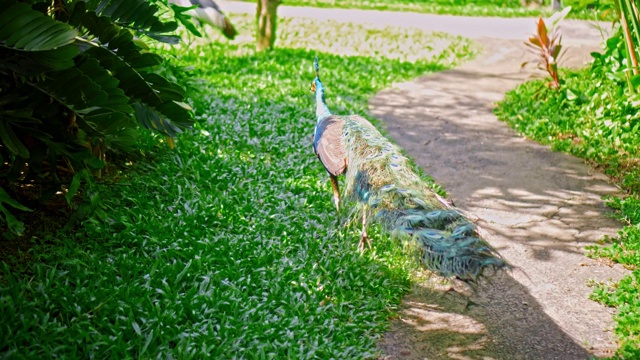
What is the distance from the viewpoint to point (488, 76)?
11.0m

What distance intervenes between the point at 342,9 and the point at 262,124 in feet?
28.0

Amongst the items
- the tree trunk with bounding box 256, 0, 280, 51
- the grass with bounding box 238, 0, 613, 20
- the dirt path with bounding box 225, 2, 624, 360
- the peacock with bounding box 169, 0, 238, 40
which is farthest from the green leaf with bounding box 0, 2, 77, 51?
the grass with bounding box 238, 0, 613, 20

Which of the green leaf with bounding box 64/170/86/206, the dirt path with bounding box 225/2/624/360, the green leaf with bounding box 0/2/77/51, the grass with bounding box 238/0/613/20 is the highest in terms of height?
the grass with bounding box 238/0/613/20

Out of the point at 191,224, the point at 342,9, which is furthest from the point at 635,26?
the point at 342,9

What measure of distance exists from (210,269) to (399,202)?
135 centimetres

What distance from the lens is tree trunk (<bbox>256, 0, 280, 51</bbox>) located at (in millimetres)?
11055

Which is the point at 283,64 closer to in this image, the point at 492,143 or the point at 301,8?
the point at 492,143

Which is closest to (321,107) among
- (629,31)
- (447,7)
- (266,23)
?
(629,31)

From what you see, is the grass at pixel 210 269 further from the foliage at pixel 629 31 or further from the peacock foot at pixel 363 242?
the foliage at pixel 629 31

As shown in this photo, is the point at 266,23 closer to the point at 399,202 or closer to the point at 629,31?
the point at 629,31

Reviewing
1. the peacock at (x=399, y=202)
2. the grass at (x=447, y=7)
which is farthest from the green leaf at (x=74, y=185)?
the grass at (x=447, y=7)

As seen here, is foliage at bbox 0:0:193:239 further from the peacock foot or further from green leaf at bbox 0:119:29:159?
the peacock foot

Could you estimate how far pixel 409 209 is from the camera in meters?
3.98

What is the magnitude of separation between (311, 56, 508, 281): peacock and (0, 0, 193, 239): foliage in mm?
1166
